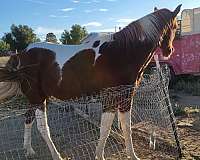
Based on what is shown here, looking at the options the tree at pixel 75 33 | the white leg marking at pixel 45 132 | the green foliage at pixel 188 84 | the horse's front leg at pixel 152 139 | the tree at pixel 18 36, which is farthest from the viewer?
the tree at pixel 18 36

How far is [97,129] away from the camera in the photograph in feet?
21.1

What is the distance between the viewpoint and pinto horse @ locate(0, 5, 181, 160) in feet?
15.9

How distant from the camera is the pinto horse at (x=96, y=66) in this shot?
4836 mm

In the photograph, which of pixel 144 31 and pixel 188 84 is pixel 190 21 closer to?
pixel 188 84

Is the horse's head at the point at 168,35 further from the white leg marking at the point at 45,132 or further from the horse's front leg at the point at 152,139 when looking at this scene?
the white leg marking at the point at 45,132

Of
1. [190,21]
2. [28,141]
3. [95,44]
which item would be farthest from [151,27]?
[190,21]

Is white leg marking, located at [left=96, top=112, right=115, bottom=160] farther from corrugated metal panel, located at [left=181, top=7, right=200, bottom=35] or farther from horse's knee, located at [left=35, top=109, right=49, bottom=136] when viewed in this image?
corrugated metal panel, located at [left=181, top=7, right=200, bottom=35]

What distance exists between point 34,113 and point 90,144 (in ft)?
2.90

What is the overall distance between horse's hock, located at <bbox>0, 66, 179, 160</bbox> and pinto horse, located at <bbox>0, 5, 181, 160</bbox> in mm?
160

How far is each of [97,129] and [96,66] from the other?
1.77m

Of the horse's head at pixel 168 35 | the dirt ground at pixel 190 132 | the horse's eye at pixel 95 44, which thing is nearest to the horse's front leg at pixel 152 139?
the dirt ground at pixel 190 132

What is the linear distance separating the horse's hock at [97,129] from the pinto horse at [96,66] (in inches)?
6.3

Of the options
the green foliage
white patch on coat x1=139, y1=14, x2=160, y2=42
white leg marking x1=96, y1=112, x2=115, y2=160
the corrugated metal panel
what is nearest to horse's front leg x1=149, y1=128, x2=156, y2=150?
white leg marking x1=96, y1=112, x2=115, y2=160

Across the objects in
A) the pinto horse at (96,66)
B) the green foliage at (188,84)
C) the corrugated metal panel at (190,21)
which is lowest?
the green foliage at (188,84)
